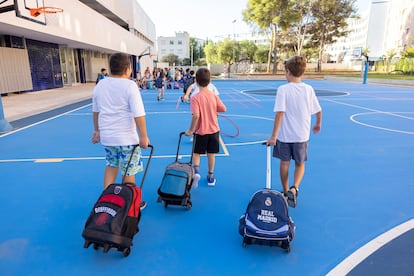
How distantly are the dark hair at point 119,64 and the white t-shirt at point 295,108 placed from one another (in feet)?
5.22

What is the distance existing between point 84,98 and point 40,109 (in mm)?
4437

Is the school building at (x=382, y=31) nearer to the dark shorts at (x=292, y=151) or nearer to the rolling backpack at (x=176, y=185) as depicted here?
the dark shorts at (x=292, y=151)

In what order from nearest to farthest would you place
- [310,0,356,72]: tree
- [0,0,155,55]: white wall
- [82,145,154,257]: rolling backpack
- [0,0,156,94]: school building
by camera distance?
[82,145,154,257]: rolling backpack
[0,0,156,94]: school building
[0,0,155,55]: white wall
[310,0,356,72]: tree

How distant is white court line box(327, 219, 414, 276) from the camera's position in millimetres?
2426

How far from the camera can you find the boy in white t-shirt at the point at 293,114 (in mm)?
3152

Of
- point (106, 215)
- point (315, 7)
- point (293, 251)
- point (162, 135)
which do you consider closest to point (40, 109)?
point (162, 135)

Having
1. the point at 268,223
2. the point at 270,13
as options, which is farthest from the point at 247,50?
the point at 268,223

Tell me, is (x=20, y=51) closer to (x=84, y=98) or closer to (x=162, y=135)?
(x=84, y=98)

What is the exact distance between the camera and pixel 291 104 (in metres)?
3.19

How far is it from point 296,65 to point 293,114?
1.73ft

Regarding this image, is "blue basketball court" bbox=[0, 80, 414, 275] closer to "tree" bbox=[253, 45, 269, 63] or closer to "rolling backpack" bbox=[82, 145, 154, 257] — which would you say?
"rolling backpack" bbox=[82, 145, 154, 257]

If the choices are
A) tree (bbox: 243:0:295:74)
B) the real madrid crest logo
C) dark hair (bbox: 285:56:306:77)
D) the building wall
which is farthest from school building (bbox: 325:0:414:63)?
the real madrid crest logo

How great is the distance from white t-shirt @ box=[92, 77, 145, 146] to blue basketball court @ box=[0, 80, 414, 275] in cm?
98

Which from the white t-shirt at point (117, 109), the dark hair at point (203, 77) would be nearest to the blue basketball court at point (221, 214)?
the white t-shirt at point (117, 109)
